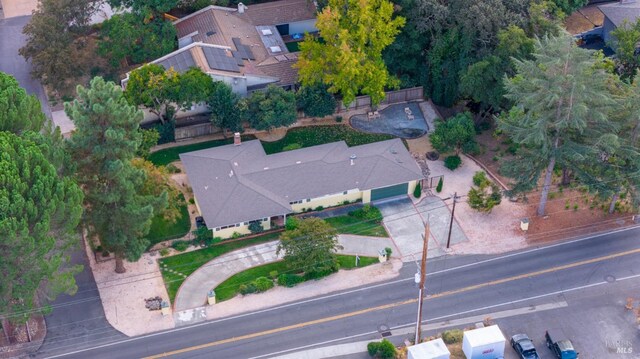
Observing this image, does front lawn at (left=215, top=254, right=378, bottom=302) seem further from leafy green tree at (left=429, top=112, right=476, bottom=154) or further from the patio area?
the patio area

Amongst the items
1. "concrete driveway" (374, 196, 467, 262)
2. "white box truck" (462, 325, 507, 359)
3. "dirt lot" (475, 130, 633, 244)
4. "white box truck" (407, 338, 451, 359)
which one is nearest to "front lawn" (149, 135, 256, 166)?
"concrete driveway" (374, 196, 467, 262)

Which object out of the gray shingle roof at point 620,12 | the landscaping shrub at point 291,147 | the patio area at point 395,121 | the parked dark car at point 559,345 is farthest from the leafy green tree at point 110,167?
the gray shingle roof at point 620,12

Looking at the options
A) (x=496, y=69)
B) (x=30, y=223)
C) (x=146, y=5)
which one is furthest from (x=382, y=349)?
(x=146, y=5)

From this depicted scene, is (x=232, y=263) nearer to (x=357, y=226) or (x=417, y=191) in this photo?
(x=357, y=226)

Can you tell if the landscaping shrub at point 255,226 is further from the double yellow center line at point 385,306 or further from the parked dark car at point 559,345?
the parked dark car at point 559,345

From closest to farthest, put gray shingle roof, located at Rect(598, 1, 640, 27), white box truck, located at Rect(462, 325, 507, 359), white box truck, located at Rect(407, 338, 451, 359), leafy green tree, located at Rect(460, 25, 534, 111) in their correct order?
white box truck, located at Rect(407, 338, 451, 359) → white box truck, located at Rect(462, 325, 507, 359) → leafy green tree, located at Rect(460, 25, 534, 111) → gray shingle roof, located at Rect(598, 1, 640, 27)

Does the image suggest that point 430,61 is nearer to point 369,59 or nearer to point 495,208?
point 369,59
